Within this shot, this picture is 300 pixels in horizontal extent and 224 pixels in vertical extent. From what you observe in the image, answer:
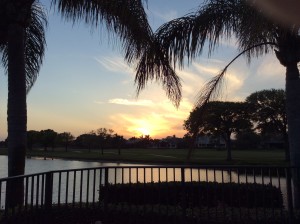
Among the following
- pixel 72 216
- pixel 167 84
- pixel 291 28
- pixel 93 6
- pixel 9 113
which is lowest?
pixel 72 216

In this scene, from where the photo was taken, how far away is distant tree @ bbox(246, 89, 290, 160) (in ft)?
152

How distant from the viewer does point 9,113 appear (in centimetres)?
855

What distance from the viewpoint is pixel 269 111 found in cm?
4666

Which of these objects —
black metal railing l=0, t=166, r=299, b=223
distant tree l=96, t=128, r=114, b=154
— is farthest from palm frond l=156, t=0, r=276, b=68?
distant tree l=96, t=128, r=114, b=154

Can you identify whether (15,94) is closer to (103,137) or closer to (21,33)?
(21,33)

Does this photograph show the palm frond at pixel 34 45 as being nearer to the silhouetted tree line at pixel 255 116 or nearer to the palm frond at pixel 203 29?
the palm frond at pixel 203 29

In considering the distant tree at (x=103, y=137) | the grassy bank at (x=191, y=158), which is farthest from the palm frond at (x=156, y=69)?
the distant tree at (x=103, y=137)

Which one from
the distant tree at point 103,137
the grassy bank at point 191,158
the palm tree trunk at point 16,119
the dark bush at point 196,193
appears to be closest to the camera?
the dark bush at point 196,193

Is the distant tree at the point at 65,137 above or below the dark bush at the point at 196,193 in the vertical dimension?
above

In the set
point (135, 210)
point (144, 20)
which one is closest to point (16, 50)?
point (144, 20)

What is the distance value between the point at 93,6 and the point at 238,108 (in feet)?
140

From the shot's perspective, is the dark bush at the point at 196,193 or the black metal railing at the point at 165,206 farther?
the dark bush at the point at 196,193

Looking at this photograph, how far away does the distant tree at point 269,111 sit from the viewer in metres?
46.5

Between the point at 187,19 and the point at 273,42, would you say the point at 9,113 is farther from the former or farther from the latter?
the point at 273,42
